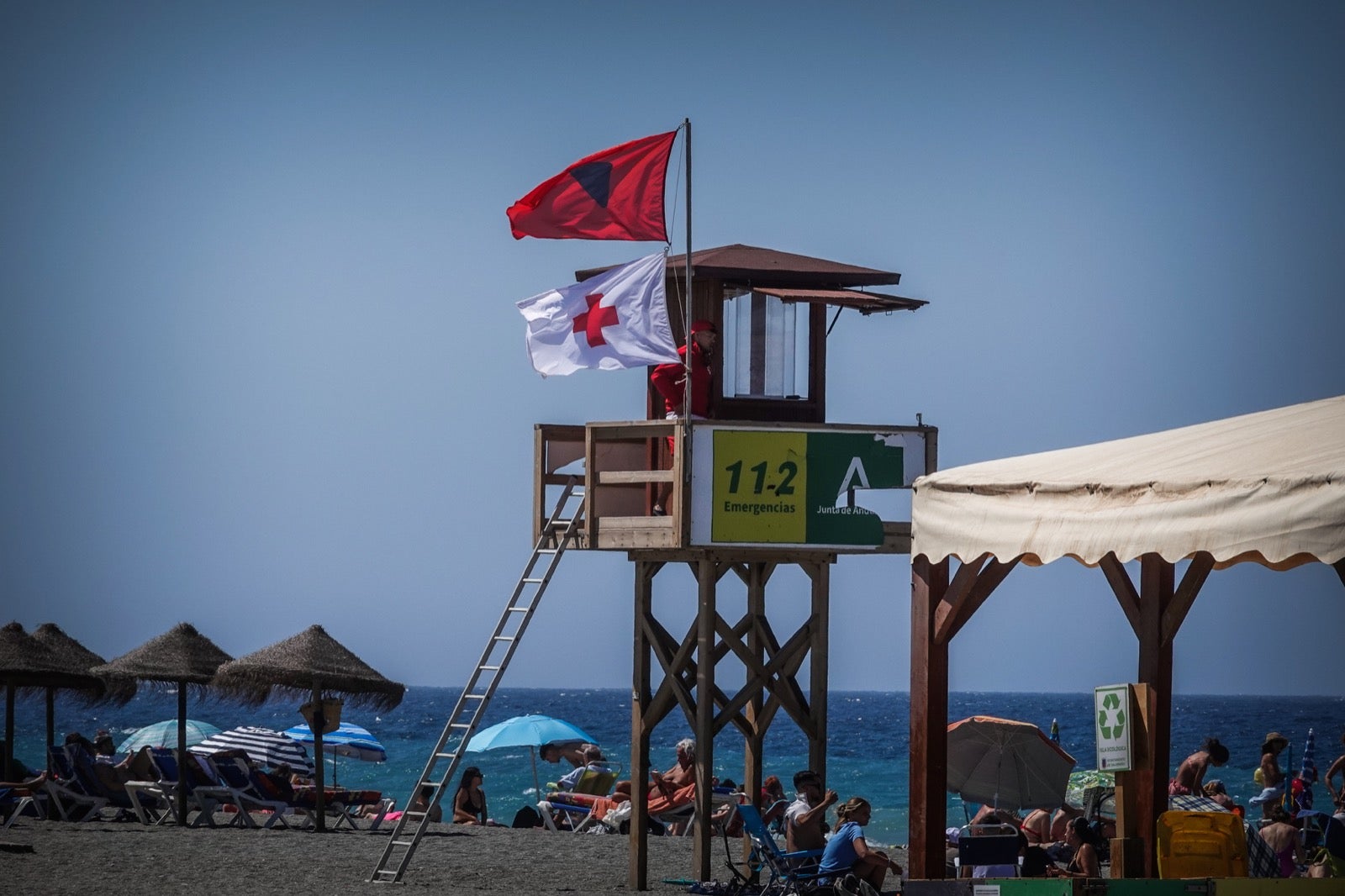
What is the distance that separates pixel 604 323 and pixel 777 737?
82140 mm

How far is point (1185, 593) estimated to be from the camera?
1119 cm

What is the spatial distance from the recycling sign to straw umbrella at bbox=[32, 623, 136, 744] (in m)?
17.9

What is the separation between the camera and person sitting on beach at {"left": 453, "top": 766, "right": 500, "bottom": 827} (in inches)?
1077

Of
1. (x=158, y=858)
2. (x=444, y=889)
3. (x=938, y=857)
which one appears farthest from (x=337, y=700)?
(x=938, y=857)

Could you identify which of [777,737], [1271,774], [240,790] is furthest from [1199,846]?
[777,737]

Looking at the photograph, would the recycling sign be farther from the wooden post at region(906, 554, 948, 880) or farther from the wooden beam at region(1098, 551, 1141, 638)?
the wooden post at region(906, 554, 948, 880)

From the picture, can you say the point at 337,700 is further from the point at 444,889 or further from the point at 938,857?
the point at 938,857

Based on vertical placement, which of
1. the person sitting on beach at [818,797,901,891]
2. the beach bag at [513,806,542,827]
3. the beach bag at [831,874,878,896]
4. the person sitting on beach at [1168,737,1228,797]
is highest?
the person sitting on beach at [1168,737,1228,797]

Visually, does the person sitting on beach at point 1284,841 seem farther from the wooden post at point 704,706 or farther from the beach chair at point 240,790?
the beach chair at point 240,790

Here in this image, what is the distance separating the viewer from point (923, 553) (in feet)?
38.6

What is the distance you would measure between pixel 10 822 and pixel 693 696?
32.5 feet

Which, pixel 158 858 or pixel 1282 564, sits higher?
pixel 1282 564

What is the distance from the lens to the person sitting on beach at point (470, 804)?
89.8ft

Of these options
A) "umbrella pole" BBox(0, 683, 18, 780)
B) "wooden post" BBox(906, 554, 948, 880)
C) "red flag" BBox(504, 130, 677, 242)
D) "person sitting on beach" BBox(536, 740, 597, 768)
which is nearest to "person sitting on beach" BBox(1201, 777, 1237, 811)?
"wooden post" BBox(906, 554, 948, 880)
